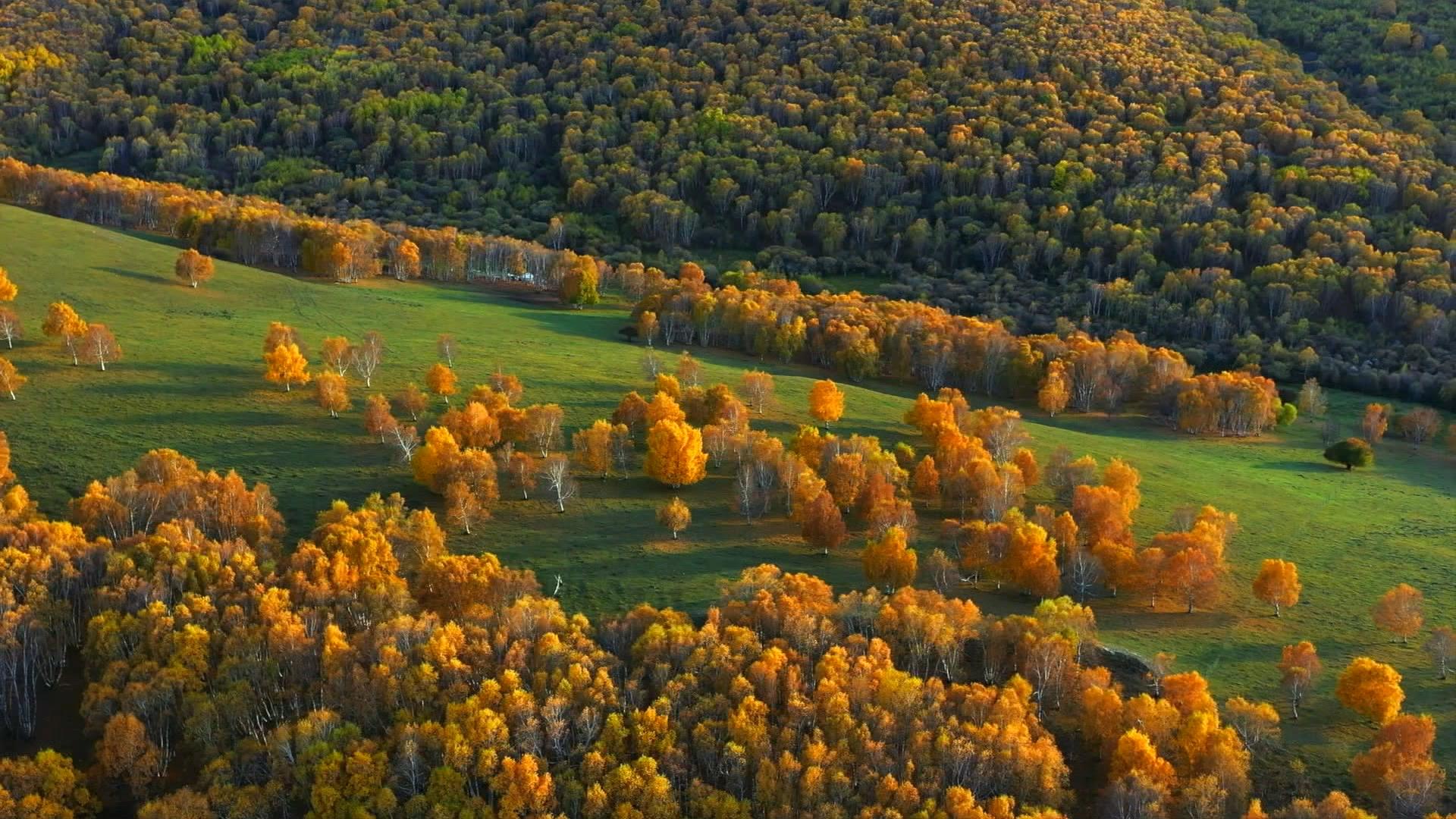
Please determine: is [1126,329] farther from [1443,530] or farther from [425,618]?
[425,618]

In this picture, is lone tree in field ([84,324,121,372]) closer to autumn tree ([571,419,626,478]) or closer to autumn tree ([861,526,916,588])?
autumn tree ([571,419,626,478])

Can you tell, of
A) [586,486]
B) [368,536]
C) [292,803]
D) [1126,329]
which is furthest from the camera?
[1126,329]

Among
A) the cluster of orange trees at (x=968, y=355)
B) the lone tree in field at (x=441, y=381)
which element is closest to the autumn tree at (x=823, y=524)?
the lone tree in field at (x=441, y=381)

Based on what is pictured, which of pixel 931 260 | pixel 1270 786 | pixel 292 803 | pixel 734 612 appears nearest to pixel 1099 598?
pixel 1270 786

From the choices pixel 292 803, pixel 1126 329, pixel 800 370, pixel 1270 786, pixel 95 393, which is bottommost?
pixel 292 803

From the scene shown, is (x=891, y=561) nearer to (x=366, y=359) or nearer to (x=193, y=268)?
(x=366, y=359)

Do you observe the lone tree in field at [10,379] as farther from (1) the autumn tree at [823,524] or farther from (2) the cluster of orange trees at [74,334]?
(1) the autumn tree at [823,524]

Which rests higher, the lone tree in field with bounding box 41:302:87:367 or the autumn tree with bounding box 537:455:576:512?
the lone tree in field with bounding box 41:302:87:367

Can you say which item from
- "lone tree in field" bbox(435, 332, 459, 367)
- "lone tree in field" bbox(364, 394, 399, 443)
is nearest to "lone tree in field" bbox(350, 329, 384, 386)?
"lone tree in field" bbox(435, 332, 459, 367)
